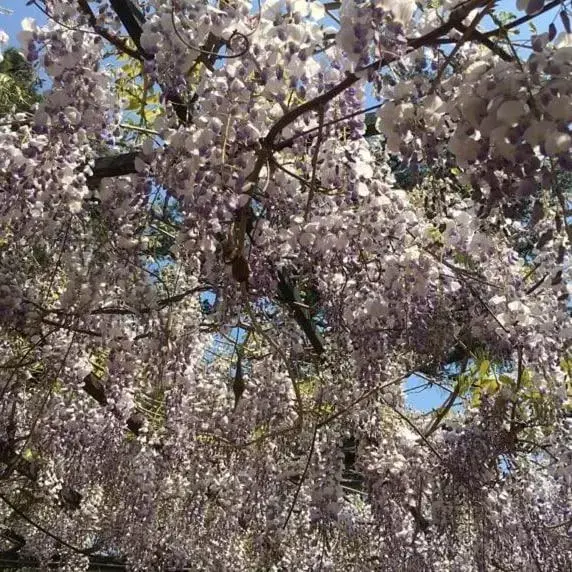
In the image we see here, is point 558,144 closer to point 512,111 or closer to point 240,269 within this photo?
point 512,111

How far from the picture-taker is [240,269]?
2.55 meters

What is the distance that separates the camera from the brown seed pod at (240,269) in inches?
98.2

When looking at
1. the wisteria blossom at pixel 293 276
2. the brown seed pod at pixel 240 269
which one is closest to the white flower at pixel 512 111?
the wisteria blossom at pixel 293 276

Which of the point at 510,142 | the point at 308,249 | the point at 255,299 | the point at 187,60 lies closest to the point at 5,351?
the point at 255,299

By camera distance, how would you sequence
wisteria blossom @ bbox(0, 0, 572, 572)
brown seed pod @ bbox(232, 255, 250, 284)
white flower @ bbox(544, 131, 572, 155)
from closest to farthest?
white flower @ bbox(544, 131, 572, 155) → wisteria blossom @ bbox(0, 0, 572, 572) → brown seed pod @ bbox(232, 255, 250, 284)

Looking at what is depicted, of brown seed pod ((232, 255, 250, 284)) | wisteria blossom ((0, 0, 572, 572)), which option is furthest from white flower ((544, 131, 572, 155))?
brown seed pod ((232, 255, 250, 284))

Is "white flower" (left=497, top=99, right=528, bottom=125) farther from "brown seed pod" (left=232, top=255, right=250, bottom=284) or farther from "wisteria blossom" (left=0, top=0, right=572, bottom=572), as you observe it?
"brown seed pod" (left=232, top=255, right=250, bottom=284)

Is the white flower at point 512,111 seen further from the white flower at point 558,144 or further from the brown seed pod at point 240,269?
the brown seed pod at point 240,269

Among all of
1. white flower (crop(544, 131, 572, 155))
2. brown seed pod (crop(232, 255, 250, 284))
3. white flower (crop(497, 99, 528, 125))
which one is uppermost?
brown seed pod (crop(232, 255, 250, 284))

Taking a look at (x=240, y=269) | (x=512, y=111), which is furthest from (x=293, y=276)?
(x=512, y=111)

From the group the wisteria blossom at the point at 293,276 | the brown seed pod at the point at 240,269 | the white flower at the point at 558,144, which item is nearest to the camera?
the white flower at the point at 558,144

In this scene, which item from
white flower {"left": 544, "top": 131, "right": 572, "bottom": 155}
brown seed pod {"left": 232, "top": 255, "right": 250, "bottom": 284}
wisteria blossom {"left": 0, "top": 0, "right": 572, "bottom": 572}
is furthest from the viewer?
brown seed pod {"left": 232, "top": 255, "right": 250, "bottom": 284}

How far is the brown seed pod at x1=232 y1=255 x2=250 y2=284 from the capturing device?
2.49 m

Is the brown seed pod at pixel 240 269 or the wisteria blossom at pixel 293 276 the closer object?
the wisteria blossom at pixel 293 276
